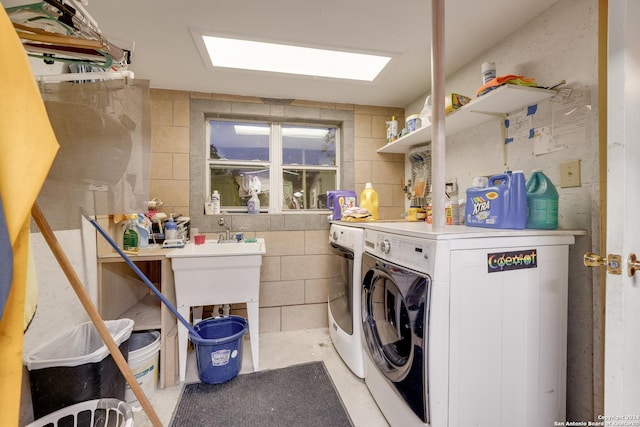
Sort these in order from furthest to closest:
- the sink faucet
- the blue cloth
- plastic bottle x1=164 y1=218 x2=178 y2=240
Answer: the sink faucet < plastic bottle x1=164 y1=218 x2=178 y2=240 < the blue cloth

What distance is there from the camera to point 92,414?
103 cm

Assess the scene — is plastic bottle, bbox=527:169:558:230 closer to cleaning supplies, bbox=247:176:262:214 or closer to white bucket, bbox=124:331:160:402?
cleaning supplies, bbox=247:176:262:214

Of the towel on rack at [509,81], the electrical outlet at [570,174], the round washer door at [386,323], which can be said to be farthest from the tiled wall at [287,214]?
the electrical outlet at [570,174]

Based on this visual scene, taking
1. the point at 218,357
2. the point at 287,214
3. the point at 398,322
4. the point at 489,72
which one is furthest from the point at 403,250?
the point at 287,214

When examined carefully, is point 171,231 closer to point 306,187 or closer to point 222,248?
point 222,248

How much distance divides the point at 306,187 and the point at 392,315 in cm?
159

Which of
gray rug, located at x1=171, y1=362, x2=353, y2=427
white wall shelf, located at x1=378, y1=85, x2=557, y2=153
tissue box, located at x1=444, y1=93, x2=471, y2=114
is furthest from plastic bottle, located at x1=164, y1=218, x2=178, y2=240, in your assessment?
tissue box, located at x1=444, y1=93, x2=471, y2=114

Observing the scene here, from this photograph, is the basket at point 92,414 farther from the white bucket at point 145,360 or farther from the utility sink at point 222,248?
the utility sink at point 222,248

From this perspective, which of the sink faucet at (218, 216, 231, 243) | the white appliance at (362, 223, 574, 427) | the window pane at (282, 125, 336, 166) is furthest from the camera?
the window pane at (282, 125, 336, 166)

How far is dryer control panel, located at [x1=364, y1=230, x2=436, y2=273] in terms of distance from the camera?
99cm

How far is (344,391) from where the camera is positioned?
1.57 m

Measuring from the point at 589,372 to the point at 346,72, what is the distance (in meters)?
2.16

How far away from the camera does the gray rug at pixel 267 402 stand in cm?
136

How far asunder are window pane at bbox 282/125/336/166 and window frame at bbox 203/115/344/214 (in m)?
0.04
